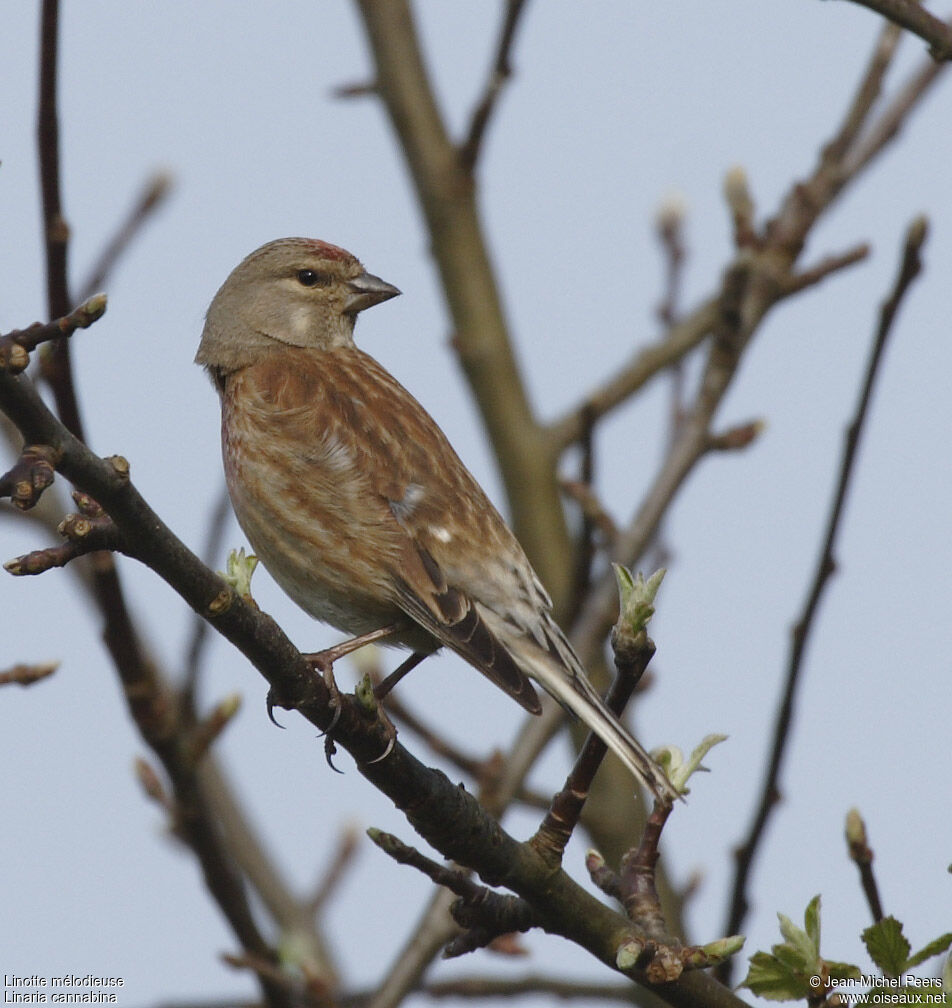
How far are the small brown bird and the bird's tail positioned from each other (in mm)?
10

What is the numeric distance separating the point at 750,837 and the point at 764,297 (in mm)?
2563

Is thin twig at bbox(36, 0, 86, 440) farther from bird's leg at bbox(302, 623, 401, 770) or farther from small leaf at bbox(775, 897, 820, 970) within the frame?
small leaf at bbox(775, 897, 820, 970)

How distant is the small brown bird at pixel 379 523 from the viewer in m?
5.07

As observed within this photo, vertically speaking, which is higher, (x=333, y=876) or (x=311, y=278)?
(x=311, y=278)

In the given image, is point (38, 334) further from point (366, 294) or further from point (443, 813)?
point (366, 294)

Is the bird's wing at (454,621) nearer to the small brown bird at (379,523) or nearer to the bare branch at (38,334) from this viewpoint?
the small brown bird at (379,523)

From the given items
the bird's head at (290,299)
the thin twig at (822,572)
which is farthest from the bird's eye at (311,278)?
the thin twig at (822,572)

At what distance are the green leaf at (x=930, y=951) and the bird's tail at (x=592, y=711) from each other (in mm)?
762

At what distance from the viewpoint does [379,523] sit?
5.44 meters

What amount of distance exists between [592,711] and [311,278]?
11.7 feet

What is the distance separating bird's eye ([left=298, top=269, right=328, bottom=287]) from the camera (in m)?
7.16

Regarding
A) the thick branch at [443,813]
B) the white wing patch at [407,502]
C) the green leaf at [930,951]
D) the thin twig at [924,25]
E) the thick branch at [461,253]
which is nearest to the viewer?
the green leaf at [930,951]

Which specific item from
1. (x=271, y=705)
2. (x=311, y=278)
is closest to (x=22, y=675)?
(x=271, y=705)

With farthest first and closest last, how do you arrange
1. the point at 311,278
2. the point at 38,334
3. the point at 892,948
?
the point at 311,278
the point at 892,948
the point at 38,334
